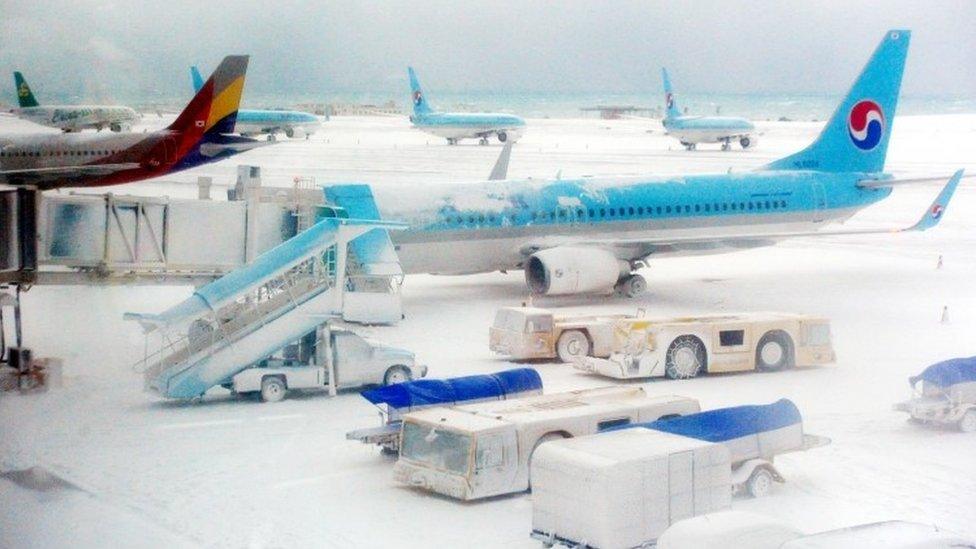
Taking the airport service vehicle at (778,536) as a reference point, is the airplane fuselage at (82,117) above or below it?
above

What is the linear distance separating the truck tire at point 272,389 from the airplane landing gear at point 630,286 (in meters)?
10.9

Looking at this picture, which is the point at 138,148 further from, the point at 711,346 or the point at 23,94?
the point at 711,346

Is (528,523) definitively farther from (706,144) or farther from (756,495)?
(706,144)

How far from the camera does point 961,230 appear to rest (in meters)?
37.6

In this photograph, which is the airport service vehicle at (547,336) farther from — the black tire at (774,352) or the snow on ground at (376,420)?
the black tire at (774,352)

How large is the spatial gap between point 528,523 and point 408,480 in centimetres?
149

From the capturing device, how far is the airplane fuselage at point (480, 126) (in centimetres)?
5603

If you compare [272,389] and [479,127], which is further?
[479,127]

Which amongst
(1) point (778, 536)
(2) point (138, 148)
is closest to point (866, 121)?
(2) point (138, 148)

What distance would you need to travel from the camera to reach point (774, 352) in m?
19.0

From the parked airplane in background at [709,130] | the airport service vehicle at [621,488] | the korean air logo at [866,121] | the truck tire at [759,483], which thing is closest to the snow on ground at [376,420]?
the truck tire at [759,483]

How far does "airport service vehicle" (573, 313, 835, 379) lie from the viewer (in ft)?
60.4

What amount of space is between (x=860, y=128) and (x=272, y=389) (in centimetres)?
1827

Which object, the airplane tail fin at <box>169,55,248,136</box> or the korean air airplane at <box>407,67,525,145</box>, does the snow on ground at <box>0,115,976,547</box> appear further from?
the korean air airplane at <box>407,67,525,145</box>
